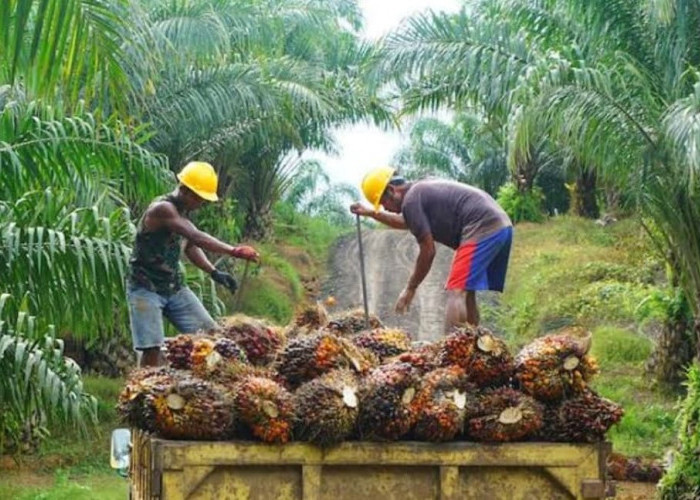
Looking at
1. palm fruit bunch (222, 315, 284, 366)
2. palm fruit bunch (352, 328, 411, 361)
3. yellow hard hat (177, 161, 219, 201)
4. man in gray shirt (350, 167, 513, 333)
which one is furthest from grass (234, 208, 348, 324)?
palm fruit bunch (352, 328, 411, 361)

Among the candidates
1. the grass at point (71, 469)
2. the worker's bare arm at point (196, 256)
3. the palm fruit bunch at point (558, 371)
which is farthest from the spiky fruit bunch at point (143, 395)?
the grass at point (71, 469)

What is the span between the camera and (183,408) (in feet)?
16.6

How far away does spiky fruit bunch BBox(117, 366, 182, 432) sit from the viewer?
16.8ft

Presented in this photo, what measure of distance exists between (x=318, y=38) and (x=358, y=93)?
3.76 meters

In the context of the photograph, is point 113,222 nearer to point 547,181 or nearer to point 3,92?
point 3,92

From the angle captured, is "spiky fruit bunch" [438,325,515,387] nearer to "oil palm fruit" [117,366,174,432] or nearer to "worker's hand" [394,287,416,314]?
"oil palm fruit" [117,366,174,432]

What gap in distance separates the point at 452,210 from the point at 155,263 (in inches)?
70.6

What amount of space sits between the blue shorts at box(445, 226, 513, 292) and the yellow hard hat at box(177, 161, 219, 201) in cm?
143

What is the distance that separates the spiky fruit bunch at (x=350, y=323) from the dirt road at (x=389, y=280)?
481 inches

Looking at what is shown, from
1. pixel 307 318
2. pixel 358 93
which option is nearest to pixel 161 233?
pixel 307 318

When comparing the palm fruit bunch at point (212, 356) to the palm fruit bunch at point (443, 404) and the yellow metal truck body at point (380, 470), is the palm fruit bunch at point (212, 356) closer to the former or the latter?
the yellow metal truck body at point (380, 470)

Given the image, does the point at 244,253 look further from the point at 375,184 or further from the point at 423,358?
the point at 423,358

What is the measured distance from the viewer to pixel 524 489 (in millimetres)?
5133

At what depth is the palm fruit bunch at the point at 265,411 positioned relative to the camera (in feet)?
16.3
